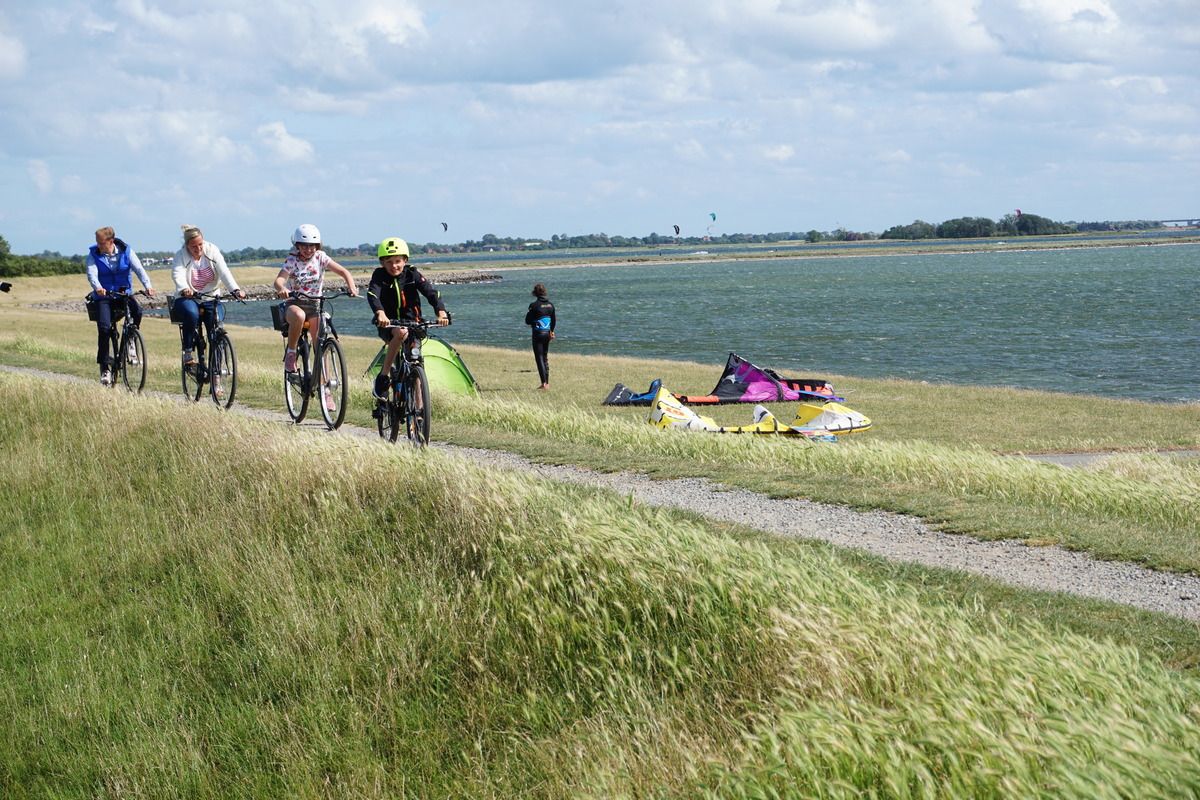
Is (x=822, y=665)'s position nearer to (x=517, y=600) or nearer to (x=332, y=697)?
(x=517, y=600)

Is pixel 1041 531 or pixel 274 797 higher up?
pixel 1041 531

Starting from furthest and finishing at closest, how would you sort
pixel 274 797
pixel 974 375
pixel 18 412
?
pixel 974 375 → pixel 18 412 → pixel 274 797

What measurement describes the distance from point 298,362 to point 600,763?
8.86m

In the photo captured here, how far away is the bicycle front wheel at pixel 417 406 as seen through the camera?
12188 millimetres

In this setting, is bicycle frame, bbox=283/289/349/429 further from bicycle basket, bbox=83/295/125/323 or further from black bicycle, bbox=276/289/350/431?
bicycle basket, bbox=83/295/125/323

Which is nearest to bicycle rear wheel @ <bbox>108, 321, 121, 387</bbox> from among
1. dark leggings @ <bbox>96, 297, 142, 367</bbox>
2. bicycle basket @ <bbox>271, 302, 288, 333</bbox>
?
dark leggings @ <bbox>96, 297, 142, 367</bbox>

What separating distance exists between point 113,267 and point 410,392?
20.2ft

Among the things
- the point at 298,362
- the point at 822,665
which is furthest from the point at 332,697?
the point at 298,362

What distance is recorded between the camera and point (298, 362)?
13.9 meters

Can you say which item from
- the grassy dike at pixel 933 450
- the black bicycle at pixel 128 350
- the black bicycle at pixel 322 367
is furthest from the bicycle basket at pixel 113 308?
the black bicycle at pixel 322 367

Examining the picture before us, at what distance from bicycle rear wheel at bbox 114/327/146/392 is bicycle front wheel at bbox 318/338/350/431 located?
15.9ft

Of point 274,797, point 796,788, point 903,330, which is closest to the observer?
point 796,788

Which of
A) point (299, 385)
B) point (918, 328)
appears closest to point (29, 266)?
point (918, 328)

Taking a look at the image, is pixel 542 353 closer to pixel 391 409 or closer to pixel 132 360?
pixel 132 360
